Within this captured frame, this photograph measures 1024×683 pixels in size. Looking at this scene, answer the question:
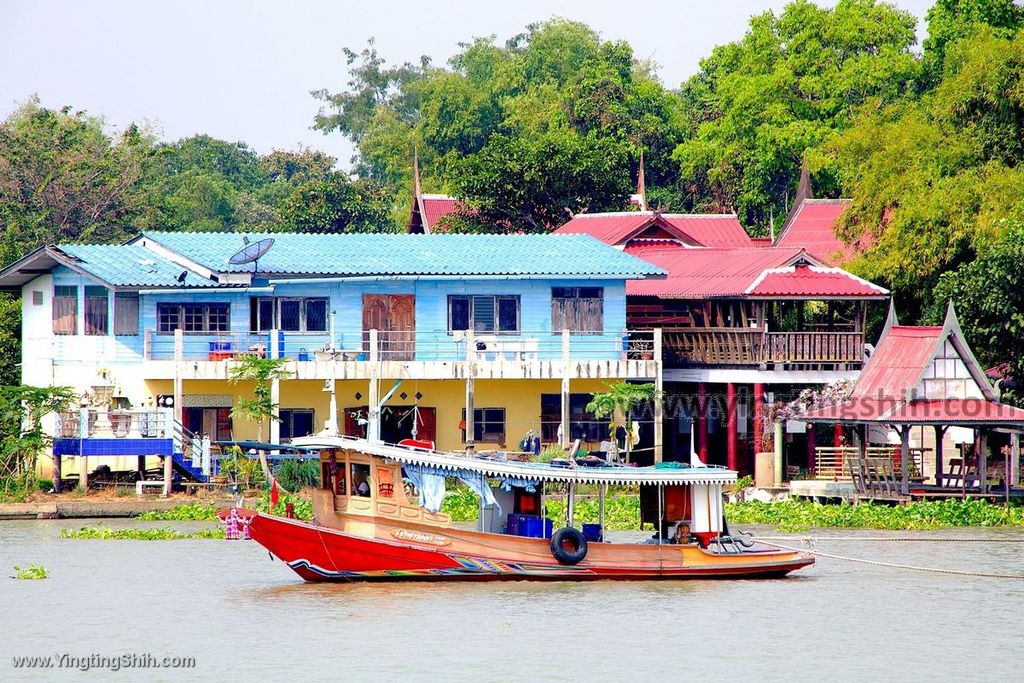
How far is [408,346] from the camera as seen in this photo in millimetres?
40406

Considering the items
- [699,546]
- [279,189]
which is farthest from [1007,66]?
[279,189]

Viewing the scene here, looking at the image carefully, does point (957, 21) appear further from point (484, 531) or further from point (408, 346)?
point (484, 531)

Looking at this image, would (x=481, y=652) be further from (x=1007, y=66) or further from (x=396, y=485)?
(x=1007, y=66)

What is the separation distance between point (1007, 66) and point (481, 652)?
2423cm

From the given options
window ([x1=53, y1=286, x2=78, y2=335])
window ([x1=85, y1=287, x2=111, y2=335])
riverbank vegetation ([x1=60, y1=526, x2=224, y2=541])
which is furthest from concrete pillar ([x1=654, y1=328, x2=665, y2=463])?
window ([x1=53, y1=286, x2=78, y2=335])

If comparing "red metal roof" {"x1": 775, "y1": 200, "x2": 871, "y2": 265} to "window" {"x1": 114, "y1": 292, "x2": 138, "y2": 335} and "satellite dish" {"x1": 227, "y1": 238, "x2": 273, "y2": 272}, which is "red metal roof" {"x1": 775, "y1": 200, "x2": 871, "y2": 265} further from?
"window" {"x1": 114, "y1": 292, "x2": 138, "y2": 335}

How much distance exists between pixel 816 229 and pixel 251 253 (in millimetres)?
18897

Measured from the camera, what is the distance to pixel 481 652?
23.0m

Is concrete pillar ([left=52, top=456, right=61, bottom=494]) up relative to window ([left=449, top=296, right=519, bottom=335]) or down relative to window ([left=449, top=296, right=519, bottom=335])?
down

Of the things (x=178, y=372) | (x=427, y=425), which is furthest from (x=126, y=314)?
(x=427, y=425)

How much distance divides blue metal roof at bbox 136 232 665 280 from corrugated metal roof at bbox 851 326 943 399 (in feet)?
18.1

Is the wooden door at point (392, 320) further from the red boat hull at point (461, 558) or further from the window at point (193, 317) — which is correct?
the red boat hull at point (461, 558)

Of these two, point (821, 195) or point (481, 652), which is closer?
point (481, 652)

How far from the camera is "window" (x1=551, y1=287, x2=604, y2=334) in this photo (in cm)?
4106
